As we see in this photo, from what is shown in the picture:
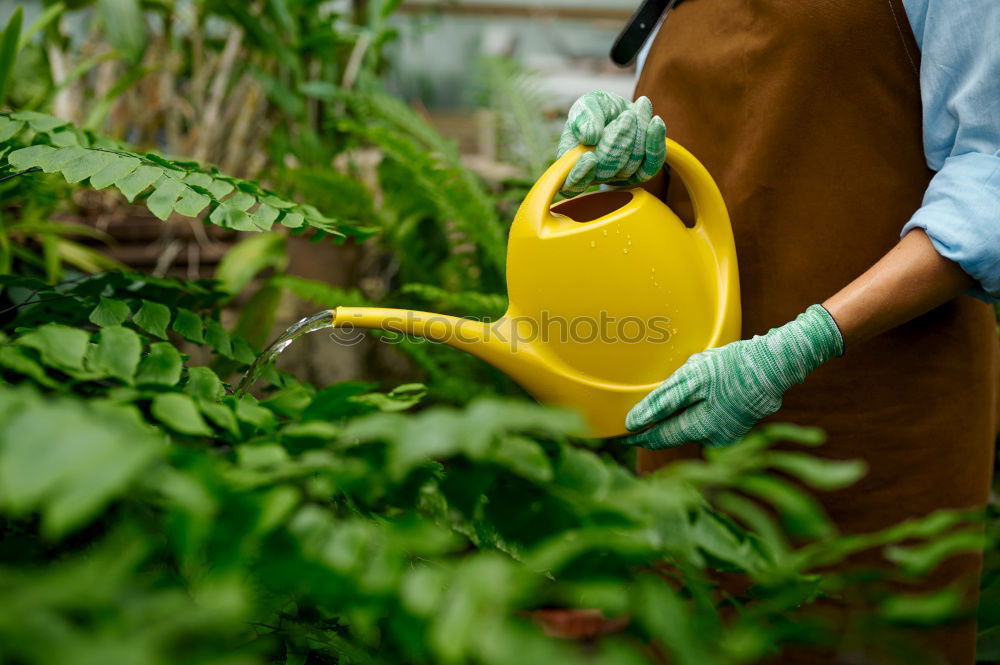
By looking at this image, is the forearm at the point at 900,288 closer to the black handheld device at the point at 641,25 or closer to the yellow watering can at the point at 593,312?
the yellow watering can at the point at 593,312

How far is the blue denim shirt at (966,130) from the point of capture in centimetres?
56

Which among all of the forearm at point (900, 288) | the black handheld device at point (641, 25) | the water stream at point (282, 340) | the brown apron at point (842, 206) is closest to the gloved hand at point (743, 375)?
the forearm at point (900, 288)

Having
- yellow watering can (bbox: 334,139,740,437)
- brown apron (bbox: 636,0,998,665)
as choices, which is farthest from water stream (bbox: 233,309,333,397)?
brown apron (bbox: 636,0,998,665)

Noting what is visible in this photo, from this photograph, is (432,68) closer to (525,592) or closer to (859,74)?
(859,74)

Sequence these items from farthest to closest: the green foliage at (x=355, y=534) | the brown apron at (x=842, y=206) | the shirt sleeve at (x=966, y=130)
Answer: the brown apron at (x=842, y=206) → the shirt sleeve at (x=966, y=130) → the green foliage at (x=355, y=534)

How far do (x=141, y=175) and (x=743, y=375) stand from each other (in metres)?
0.54

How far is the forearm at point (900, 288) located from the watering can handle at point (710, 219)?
0.09 meters

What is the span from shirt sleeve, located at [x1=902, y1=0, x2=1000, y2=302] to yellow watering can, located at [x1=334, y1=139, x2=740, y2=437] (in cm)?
19

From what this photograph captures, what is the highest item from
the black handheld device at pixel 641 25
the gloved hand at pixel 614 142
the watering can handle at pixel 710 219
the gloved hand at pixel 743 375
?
the black handheld device at pixel 641 25

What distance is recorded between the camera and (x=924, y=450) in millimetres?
740

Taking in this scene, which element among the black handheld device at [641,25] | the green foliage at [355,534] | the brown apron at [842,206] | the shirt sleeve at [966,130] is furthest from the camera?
the black handheld device at [641,25]

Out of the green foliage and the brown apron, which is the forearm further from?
the green foliage

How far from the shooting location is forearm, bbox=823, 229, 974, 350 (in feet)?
1.90

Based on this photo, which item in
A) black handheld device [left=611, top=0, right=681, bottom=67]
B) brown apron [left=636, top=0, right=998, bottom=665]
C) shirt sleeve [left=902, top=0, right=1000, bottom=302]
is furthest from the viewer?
black handheld device [left=611, top=0, right=681, bottom=67]
